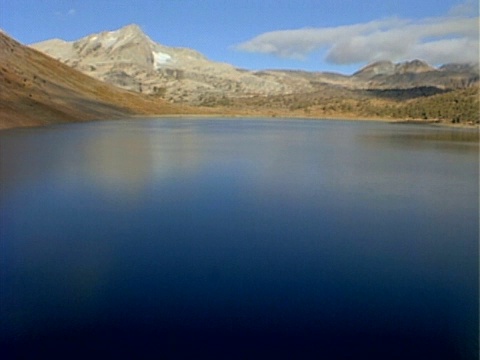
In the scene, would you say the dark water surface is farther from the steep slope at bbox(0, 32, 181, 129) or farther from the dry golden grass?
the steep slope at bbox(0, 32, 181, 129)

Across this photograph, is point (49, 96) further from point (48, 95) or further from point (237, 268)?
point (237, 268)

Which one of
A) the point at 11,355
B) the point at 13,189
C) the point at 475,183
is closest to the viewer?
the point at 11,355

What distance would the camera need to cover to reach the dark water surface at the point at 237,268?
278 inches

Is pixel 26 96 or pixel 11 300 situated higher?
pixel 26 96

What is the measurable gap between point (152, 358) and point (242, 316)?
1.69 meters

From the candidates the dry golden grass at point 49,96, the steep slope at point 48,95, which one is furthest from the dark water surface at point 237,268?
the steep slope at point 48,95

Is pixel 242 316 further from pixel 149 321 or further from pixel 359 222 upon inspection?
pixel 359 222

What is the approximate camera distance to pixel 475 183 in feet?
70.9

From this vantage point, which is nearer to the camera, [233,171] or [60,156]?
[233,171]

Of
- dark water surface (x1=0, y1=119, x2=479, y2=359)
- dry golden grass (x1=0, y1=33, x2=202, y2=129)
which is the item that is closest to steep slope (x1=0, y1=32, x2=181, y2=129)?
dry golden grass (x1=0, y1=33, x2=202, y2=129)

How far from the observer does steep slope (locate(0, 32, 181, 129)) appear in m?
60.7

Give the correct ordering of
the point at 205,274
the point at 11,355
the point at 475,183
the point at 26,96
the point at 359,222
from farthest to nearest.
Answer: the point at 26,96, the point at 475,183, the point at 359,222, the point at 205,274, the point at 11,355

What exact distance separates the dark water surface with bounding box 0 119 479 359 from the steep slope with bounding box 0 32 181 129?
Answer: 41344 mm

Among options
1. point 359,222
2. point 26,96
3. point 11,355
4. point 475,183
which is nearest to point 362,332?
point 11,355
